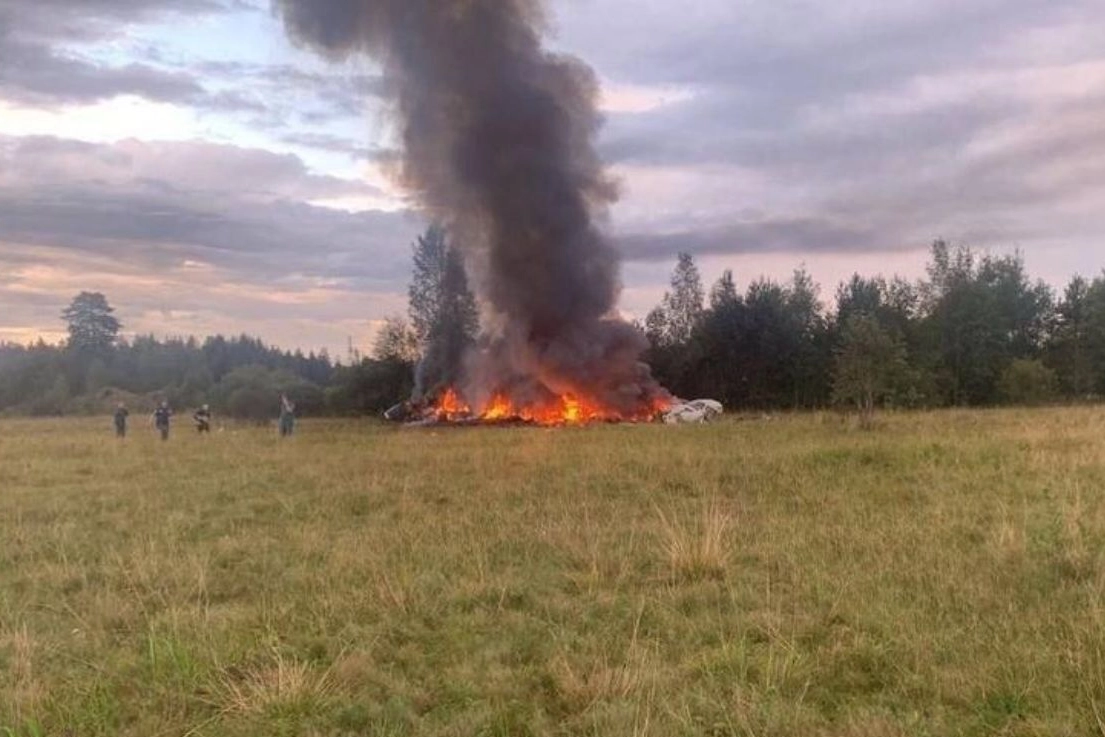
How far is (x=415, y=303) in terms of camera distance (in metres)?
70.8

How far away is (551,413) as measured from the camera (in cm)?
4950

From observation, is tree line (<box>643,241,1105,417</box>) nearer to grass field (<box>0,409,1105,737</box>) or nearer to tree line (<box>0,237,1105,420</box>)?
tree line (<box>0,237,1105,420</box>)

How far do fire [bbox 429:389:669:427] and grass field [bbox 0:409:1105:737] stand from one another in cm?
3250

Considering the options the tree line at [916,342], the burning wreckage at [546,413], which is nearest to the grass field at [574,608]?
the burning wreckage at [546,413]

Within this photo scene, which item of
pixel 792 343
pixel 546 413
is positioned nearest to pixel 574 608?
pixel 546 413

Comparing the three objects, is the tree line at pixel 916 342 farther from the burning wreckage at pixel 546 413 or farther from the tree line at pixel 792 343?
the burning wreckage at pixel 546 413

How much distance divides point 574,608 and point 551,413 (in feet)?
138

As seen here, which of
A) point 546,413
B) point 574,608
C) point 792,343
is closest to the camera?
point 574,608

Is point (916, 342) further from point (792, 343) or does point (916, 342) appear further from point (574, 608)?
point (574, 608)

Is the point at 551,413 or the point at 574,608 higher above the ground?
the point at 551,413

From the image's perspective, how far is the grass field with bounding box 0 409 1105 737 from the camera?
17.2 ft

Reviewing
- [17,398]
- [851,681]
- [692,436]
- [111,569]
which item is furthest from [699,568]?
[17,398]

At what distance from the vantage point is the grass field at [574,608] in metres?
5.25

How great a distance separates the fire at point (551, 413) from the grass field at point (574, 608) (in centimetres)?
3250
